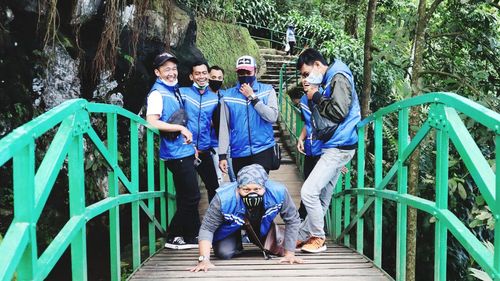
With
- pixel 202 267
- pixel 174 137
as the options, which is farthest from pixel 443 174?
pixel 174 137

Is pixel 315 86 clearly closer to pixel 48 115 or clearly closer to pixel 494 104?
pixel 494 104

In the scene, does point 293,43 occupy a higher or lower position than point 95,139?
higher

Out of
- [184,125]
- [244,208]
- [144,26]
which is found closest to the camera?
[244,208]

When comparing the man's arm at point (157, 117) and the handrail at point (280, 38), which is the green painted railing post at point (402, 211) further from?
the handrail at point (280, 38)

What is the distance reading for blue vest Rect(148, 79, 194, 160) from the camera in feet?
15.5

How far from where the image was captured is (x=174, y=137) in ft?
15.5

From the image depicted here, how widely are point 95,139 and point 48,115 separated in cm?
91

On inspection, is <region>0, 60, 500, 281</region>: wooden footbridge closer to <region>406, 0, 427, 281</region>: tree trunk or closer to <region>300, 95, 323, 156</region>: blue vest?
<region>300, 95, 323, 156</region>: blue vest

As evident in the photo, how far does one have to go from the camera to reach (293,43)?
19.7 metres

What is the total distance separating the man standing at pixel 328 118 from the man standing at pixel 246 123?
0.48 meters

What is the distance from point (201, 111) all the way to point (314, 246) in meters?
1.57

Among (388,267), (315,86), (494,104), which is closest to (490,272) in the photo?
(315,86)

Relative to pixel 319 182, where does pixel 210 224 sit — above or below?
below

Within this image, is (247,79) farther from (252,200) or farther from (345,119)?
(252,200)
